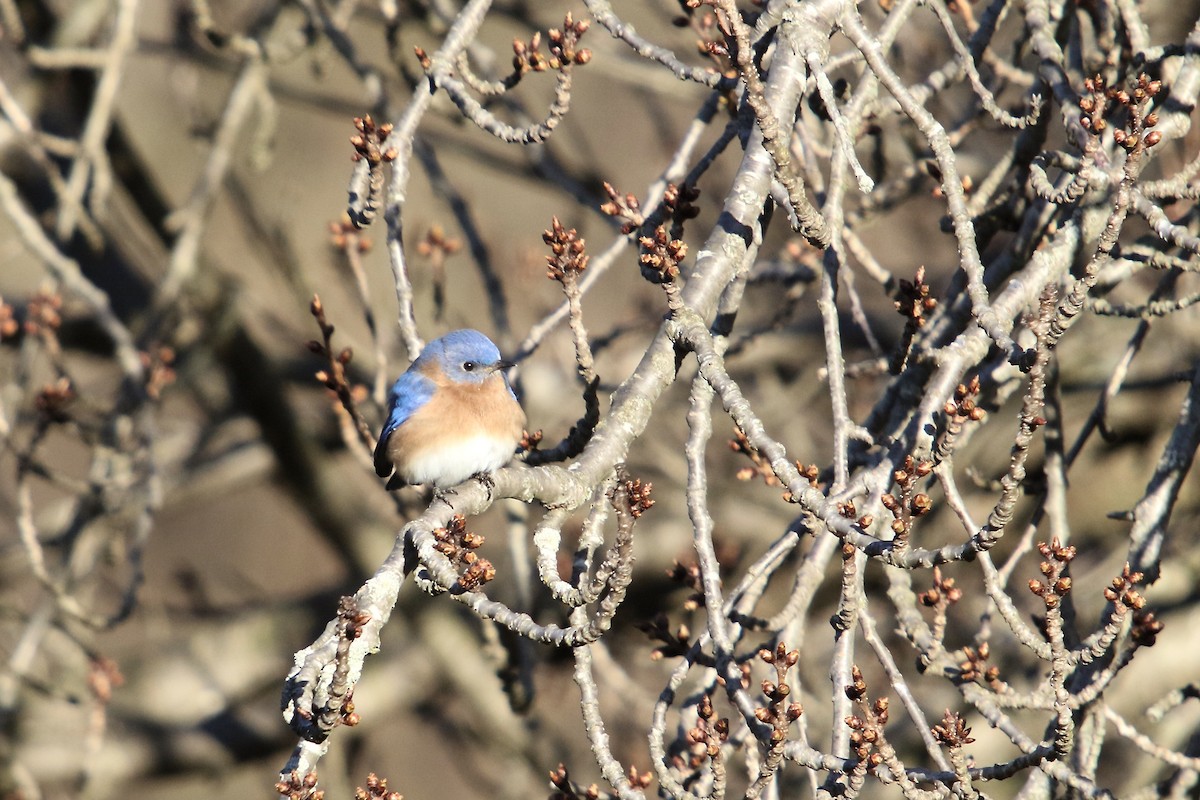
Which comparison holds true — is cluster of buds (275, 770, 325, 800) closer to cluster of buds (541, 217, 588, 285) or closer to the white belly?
cluster of buds (541, 217, 588, 285)

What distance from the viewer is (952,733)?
2.69 metres

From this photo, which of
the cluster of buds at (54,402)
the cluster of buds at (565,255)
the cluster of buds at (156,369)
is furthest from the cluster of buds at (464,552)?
the cluster of buds at (156,369)

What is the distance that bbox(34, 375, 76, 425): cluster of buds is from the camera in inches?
198

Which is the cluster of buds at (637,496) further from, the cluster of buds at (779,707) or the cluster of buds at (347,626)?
the cluster of buds at (347,626)

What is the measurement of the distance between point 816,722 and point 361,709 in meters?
2.33

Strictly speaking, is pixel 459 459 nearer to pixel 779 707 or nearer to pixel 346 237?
pixel 346 237

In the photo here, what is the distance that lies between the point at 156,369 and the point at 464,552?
136 inches

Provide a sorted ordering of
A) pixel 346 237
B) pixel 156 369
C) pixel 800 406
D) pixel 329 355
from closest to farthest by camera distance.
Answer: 1. pixel 329 355
2. pixel 346 237
3. pixel 156 369
4. pixel 800 406

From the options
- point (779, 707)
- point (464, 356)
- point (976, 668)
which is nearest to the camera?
point (779, 707)

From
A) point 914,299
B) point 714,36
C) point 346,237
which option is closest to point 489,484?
point 914,299

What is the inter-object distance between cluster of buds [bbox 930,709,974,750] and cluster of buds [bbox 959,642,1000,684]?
0.46 meters

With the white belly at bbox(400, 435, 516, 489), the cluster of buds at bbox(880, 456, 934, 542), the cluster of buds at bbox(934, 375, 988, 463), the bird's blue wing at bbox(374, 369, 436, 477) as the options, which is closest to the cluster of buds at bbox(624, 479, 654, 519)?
the cluster of buds at bbox(880, 456, 934, 542)

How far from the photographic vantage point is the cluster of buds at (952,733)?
105 inches

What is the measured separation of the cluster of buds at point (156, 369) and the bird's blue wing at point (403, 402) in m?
1.39
